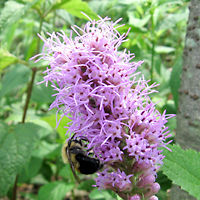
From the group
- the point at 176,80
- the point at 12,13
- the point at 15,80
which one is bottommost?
the point at 15,80

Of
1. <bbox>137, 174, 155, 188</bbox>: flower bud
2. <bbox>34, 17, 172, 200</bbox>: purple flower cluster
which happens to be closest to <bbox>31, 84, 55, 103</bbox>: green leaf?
<bbox>34, 17, 172, 200</bbox>: purple flower cluster

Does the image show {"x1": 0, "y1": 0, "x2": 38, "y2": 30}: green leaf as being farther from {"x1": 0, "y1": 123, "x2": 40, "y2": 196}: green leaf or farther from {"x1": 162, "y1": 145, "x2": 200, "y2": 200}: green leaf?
{"x1": 162, "y1": 145, "x2": 200, "y2": 200}: green leaf

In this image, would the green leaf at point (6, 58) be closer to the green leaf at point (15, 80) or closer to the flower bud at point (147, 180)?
the green leaf at point (15, 80)

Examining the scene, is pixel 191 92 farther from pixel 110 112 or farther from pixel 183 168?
pixel 110 112

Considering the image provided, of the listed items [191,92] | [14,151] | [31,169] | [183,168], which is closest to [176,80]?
[191,92]

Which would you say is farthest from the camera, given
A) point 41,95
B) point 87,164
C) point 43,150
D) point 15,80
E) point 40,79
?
point 43,150

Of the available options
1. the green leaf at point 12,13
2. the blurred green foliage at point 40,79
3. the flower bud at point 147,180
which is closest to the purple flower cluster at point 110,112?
the flower bud at point 147,180

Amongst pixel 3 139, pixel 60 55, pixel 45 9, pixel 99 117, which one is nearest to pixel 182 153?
pixel 99 117
